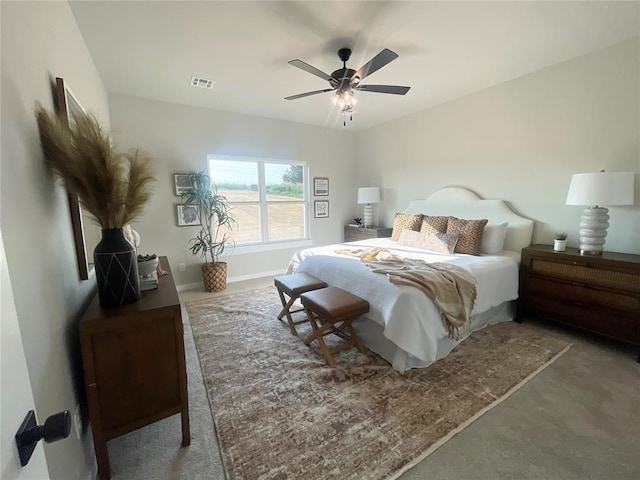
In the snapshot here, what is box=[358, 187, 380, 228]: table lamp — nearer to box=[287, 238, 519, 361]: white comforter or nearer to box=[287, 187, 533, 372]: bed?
box=[287, 187, 533, 372]: bed

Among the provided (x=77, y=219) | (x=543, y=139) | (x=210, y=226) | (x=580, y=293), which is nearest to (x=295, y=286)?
→ (x=77, y=219)

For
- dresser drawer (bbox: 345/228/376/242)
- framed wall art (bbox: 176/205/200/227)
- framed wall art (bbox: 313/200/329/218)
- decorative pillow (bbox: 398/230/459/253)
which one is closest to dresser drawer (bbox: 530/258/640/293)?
decorative pillow (bbox: 398/230/459/253)

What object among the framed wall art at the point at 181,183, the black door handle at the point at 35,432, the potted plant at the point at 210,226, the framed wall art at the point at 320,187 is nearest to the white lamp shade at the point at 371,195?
the framed wall art at the point at 320,187

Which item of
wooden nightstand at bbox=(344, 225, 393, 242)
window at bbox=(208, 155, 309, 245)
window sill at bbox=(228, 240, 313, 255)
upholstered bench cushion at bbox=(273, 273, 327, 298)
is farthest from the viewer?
wooden nightstand at bbox=(344, 225, 393, 242)

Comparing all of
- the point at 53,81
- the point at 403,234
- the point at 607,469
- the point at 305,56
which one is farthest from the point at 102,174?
the point at 403,234

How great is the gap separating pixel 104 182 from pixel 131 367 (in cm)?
87

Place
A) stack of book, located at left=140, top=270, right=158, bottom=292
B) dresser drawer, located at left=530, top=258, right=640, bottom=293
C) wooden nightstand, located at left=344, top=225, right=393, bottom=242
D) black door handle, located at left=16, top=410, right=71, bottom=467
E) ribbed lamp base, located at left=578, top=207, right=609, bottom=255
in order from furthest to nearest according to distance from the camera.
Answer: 1. wooden nightstand, located at left=344, top=225, right=393, bottom=242
2. ribbed lamp base, located at left=578, top=207, right=609, bottom=255
3. dresser drawer, located at left=530, top=258, right=640, bottom=293
4. stack of book, located at left=140, top=270, right=158, bottom=292
5. black door handle, located at left=16, top=410, right=71, bottom=467

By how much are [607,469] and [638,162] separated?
253cm

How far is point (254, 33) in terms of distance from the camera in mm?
2217

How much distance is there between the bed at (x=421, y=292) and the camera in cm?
201

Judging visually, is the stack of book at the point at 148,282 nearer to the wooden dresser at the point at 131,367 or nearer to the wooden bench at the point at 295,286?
the wooden dresser at the point at 131,367

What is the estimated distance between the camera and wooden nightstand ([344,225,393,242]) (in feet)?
15.8

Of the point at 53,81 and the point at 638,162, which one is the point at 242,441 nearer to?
the point at 53,81

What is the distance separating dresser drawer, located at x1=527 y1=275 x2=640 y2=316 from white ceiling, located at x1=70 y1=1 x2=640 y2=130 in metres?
2.13
